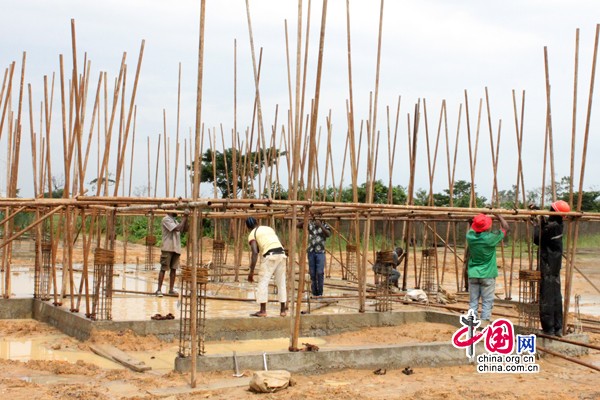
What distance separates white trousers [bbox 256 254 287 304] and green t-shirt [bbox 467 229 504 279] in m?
2.35

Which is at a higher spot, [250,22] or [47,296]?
[250,22]

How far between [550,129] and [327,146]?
5815 mm

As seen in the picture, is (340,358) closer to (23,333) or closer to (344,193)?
(23,333)

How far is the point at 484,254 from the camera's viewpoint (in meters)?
7.01

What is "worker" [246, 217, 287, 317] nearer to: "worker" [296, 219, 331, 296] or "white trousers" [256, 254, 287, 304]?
"white trousers" [256, 254, 287, 304]

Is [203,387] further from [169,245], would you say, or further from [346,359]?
[169,245]

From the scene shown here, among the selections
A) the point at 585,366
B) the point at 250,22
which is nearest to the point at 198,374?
the point at 585,366

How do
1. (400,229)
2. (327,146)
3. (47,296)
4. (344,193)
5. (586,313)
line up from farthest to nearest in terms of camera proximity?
(344,193) → (400,229) → (327,146) → (586,313) → (47,296)

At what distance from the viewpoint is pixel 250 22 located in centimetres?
758

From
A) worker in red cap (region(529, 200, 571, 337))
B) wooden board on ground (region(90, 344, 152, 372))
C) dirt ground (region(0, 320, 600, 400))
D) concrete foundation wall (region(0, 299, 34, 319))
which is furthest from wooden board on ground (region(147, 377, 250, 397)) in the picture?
concrete foundation wall (region(0, 299, 34, 319))

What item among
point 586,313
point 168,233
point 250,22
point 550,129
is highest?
point 250,22

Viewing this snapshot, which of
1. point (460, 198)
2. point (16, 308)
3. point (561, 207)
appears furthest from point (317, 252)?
point (460, 198)
